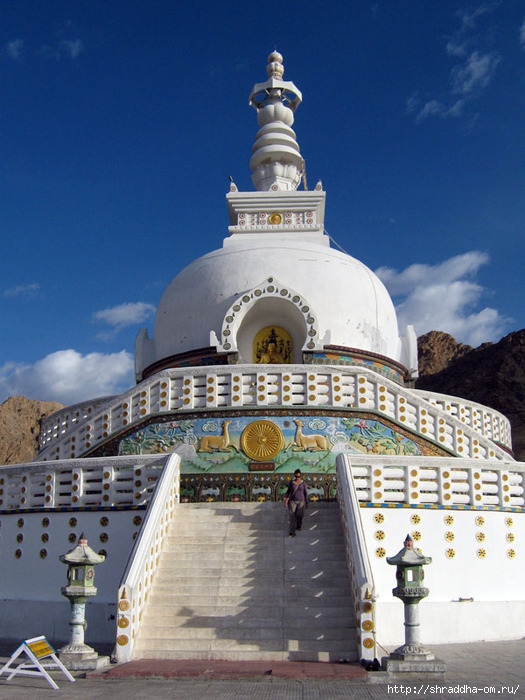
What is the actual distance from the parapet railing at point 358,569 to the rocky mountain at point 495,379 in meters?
24.8

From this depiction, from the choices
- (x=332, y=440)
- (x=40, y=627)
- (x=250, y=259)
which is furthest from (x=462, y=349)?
(x=40, y=627)

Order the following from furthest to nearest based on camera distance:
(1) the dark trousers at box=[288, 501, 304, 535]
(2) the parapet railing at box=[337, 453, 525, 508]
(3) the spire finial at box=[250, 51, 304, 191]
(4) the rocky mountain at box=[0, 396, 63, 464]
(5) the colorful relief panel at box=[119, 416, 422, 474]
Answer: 1. (4) the rocky mountain at box=[0, 396, 63, 464]
2. (3) the spire finial at box=[250, 51, 304, 191]
3. (5) the colorful relief panel at box=[119, 416, 422, 474]
4. (2) the parapet railing at box=[337, 453, 525, 508]
5. (1) the dark trousers at box=[288, 501, 304, 535]

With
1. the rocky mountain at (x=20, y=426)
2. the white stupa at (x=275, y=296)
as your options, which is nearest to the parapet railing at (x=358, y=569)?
the white stupa at (x=275, y=296)

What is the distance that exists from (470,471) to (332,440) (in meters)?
2.48

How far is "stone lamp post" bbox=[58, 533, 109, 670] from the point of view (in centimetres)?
780

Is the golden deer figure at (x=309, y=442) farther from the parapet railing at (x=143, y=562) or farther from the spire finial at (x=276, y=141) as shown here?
the spire finial at (x=276, y=141)

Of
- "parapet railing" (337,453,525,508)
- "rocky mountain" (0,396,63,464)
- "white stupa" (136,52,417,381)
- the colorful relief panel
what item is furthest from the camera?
"rocky mountain" (0,396,63,464)

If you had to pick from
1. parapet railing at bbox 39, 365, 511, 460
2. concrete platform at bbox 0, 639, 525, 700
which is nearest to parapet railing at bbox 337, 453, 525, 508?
parapet railing at bbox 39, 365, 511, 460

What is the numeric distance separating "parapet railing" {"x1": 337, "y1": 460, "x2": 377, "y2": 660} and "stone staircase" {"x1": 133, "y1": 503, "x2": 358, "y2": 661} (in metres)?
0.26

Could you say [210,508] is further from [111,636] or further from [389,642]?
[389,642]

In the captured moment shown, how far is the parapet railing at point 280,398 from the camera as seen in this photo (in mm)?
12703

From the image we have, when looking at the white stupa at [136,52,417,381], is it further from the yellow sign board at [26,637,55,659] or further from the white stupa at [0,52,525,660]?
the yellow sign board at [26,637,55,659]

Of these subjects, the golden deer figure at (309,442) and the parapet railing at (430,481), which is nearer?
the parapet railing at (430,481)

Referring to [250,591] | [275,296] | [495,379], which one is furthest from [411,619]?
[495,379]
